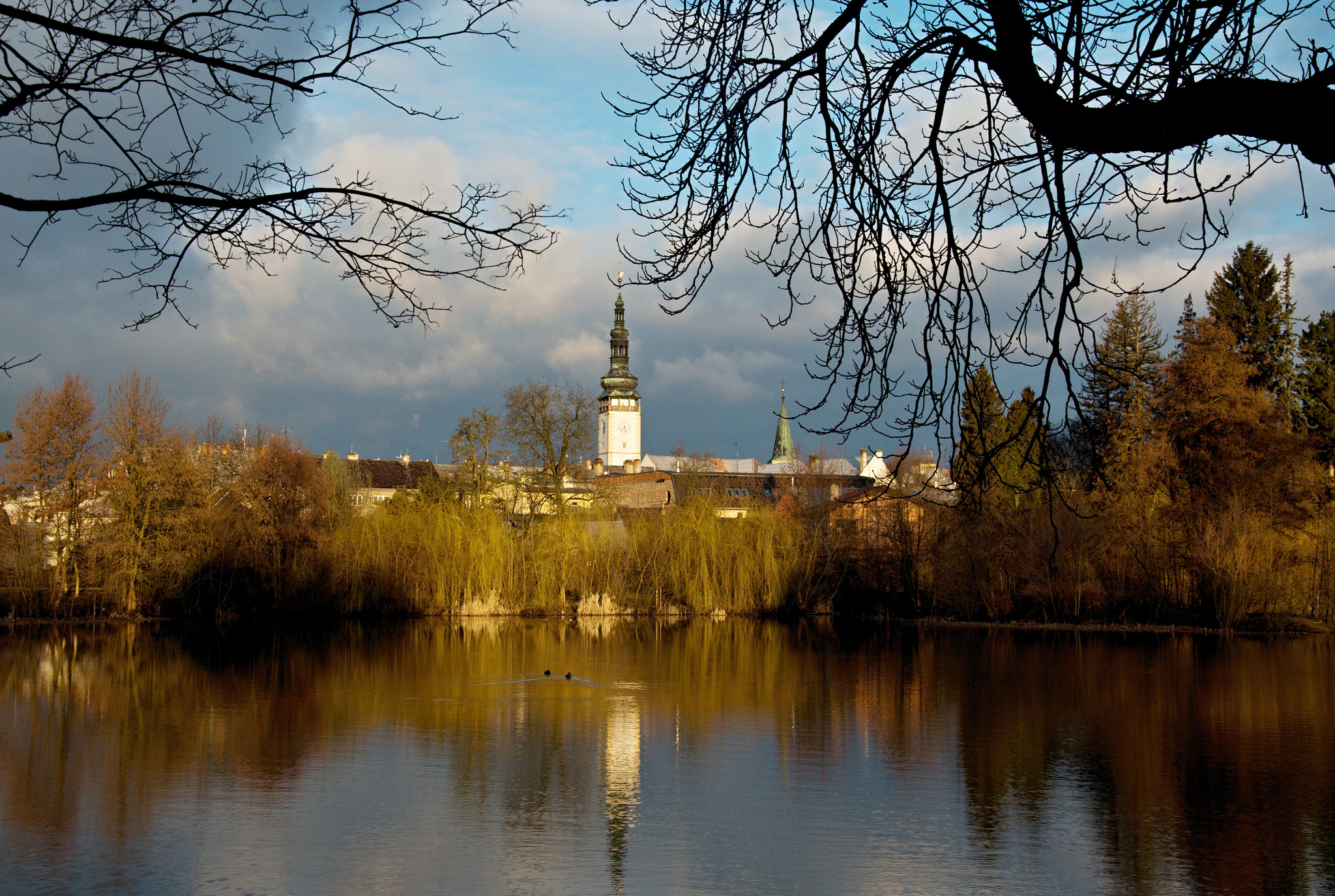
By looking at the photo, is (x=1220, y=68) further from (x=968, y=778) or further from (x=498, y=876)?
(x=968, y=778)

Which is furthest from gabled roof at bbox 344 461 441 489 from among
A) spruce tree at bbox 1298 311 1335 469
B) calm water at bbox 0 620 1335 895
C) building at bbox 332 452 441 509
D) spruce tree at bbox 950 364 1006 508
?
spruce tree at bbox 950 364 1006 508

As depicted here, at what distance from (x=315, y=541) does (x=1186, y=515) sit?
2583cm

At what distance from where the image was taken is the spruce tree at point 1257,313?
35.7 m

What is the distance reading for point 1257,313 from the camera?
36.2 meters

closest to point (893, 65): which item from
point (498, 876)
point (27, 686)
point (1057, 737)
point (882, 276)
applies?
point (882, 276)

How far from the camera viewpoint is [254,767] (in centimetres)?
1106

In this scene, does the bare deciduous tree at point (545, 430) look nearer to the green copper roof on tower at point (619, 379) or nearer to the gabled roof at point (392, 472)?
the gabled roof at point (392, 472)

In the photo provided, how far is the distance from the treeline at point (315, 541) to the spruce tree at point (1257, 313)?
1509 centimetres

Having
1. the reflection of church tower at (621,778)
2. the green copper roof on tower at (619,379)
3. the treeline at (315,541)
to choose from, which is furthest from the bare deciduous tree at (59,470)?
the green copper roof on tower at (619,379)

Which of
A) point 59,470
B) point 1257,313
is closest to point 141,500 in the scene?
point 59,470

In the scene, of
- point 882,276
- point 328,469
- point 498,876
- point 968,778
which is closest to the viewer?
point 882,276

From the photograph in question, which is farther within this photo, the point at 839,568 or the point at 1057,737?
the point at 839,568

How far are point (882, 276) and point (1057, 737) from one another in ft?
34.2

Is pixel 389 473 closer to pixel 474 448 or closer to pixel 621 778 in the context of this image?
pixel 474 448
